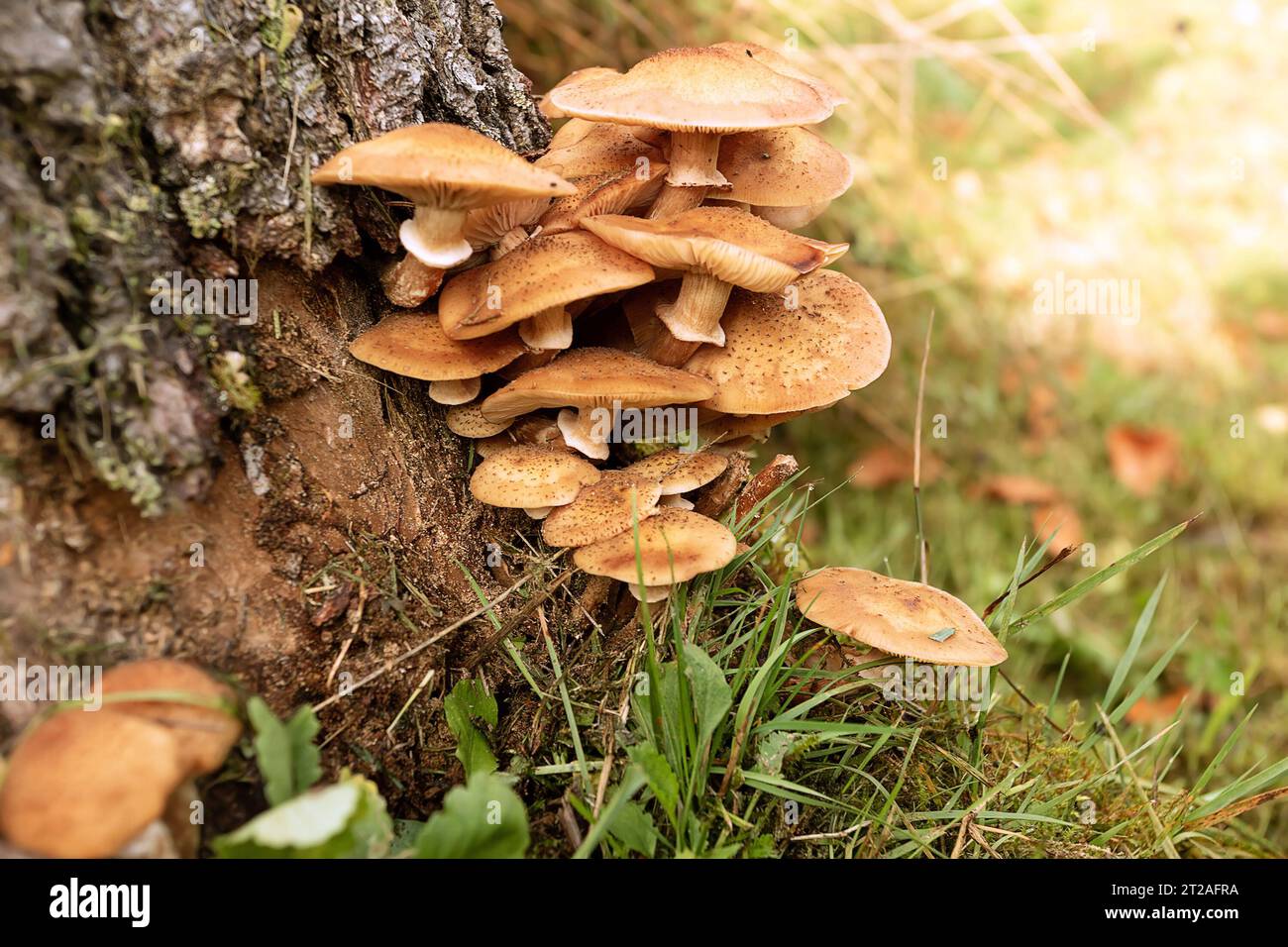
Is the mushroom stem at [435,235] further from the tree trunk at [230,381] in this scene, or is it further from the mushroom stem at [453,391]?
the mushroom stem at [453,391]

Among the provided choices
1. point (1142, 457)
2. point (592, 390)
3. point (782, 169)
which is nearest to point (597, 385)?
point (592, 390)

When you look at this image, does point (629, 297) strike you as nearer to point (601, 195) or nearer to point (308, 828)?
point (601, 195)

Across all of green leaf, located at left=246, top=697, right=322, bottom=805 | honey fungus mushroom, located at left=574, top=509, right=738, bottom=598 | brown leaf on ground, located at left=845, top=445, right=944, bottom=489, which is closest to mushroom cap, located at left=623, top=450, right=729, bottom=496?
honey fungus mushroom, located at left=574, top=509, right=738, bottom=598

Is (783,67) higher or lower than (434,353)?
higher

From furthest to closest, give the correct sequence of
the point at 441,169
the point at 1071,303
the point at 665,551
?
the point at 1071,303
the point at 665,551
the point at 441,169

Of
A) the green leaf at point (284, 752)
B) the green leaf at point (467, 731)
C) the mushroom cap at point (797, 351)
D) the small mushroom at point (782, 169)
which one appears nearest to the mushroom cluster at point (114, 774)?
the green leaf at point (284, 752)

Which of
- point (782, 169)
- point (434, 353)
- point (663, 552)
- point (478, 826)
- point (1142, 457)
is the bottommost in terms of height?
point (1142, 457)
